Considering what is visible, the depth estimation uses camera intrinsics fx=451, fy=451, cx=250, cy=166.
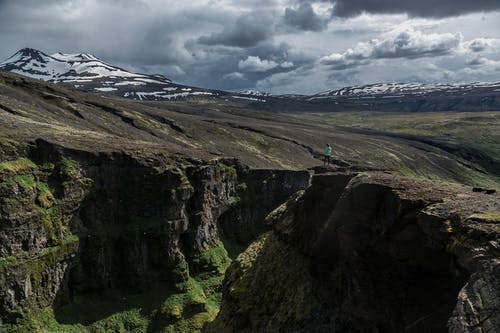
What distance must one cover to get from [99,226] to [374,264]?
5174cm

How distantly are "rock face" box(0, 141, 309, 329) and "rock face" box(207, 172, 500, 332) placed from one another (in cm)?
3605

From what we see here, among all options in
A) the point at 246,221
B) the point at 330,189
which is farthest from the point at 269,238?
the point at 246,221

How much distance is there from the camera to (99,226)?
199ft

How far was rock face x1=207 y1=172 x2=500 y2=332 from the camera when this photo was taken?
38.4 ft

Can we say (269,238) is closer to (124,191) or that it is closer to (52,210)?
(52,210)

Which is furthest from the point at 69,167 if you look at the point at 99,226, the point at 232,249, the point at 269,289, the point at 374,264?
the point at 374,264

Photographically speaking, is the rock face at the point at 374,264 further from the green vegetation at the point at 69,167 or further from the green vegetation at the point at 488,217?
the green vegetation at the point at 69,167

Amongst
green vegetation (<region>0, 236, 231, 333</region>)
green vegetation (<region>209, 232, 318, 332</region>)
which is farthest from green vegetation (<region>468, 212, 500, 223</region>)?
green vegetation (<region>0, 236, 231, 333</region>)

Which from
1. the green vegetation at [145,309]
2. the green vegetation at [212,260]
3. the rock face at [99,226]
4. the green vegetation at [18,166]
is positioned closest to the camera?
the rock face at [99,226]

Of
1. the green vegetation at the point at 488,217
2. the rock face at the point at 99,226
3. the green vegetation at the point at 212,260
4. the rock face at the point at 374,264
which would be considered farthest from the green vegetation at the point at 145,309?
the green vegetation at the point at 488,217

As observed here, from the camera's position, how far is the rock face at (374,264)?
1171 cm

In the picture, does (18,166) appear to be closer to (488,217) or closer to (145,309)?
(145,309)

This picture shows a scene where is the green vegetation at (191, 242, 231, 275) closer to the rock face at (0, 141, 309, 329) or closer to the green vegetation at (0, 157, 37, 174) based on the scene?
the rock face at (0, 141, 309, 329)

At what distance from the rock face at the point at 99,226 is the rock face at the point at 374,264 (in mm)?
36054
